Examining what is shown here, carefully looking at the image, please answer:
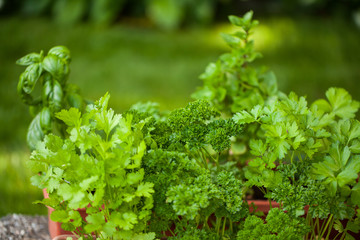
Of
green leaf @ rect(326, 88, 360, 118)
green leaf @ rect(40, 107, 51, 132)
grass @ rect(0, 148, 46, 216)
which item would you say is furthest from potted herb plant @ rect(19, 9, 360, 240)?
grass @ rect(0, 148, 46, 216)

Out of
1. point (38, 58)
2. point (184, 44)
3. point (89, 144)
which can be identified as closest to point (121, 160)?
point (89, 144)

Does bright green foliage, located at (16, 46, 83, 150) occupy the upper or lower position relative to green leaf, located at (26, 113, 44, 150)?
upper

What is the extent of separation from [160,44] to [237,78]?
2.73 meters

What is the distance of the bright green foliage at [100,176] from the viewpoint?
107 cm

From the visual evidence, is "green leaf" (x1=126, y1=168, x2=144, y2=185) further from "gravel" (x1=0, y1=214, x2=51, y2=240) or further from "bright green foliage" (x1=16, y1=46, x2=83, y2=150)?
"gravel" (x1=0, y1=214, x2=51, y2=240)

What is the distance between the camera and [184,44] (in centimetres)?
428

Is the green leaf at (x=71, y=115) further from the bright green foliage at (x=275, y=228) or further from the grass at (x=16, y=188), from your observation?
the grass at (x=16, y=188)

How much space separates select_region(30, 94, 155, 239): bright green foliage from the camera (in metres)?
1.07

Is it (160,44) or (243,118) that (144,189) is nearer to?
(243,118)

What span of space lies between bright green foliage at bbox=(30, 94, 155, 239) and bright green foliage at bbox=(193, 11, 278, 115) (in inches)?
18.5

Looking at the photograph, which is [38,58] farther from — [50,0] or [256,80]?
[50,0]

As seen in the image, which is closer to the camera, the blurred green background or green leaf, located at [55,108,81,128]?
green leaf, located at [55,108,81,128]

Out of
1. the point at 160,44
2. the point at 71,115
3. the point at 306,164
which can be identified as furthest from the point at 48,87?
the point at 160,44

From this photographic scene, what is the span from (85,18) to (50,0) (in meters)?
0.39
